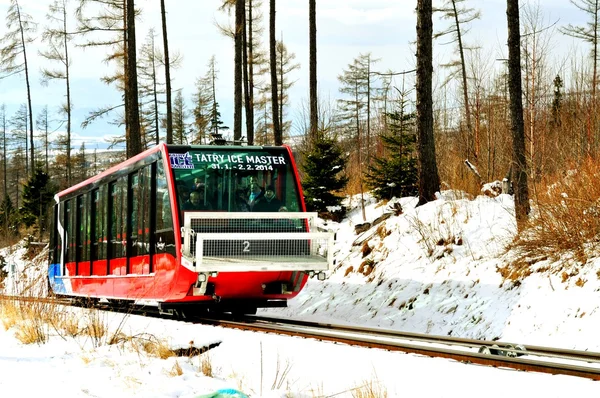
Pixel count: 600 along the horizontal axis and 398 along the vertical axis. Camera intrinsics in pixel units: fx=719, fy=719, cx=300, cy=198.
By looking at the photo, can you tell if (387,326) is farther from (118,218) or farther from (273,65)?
(273,65)

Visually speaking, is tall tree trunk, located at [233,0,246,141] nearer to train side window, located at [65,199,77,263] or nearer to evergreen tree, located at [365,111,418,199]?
evergreen tree, located at [365,111,418,199]

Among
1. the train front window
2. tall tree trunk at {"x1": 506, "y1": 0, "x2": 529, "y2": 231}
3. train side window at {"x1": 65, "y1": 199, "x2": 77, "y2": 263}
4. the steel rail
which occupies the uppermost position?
tall tree trunk at {"x1": 506, "y1": 0, "x2": 529, "y2": 231}

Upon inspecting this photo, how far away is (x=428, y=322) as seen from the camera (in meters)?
11.7

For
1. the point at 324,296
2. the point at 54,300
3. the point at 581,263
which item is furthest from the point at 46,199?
the point at 581,263

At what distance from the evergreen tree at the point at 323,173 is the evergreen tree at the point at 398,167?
125 cm

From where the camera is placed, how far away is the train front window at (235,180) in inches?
478

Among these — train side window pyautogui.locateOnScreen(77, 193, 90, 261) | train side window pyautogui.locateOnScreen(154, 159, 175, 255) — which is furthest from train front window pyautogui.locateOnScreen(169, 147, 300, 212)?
train side window pyautogui.locateOnScreen(77, 193, 90, 261)

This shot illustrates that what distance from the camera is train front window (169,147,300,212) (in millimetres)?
12148

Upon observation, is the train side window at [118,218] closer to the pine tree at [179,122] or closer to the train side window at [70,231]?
the train side window at [70,231]

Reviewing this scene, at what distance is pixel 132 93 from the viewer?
80.5 feet

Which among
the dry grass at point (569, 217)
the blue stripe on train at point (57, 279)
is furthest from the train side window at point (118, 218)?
the dry grass at point (569, 217)

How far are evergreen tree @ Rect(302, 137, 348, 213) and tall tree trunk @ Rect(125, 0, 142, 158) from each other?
241 inches

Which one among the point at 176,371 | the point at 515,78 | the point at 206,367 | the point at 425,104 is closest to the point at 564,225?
the point at 515,78

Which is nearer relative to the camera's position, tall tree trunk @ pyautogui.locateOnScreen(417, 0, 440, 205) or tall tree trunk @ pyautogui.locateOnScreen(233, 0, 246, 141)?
tall tree trunk @ pyautogui.locateOnScreen(417, 0, 440, 205)
